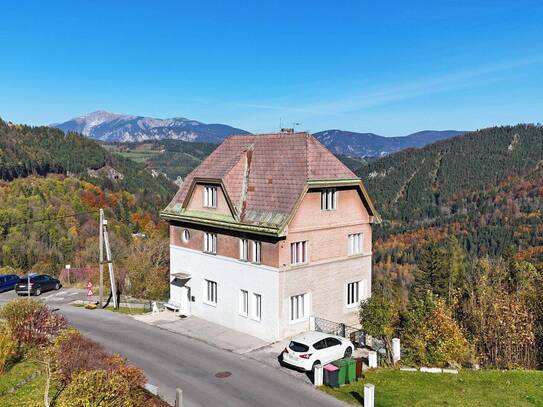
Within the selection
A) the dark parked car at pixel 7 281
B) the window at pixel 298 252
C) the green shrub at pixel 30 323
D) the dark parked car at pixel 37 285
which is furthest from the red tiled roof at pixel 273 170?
the dark parked car at pixel 7 281

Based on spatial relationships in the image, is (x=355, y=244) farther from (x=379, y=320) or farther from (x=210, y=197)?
(x=210, y=197)

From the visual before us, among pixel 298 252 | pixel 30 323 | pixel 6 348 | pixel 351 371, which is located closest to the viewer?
pixel 6 348

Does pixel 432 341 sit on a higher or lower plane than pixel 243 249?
lower

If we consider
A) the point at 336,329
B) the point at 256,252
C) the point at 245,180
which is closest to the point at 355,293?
the point at 336,329

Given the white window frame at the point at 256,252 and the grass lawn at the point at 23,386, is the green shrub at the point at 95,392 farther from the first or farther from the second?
the white window frame at the point at 256,252

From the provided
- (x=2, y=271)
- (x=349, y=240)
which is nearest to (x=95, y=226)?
(x=2, y=271)

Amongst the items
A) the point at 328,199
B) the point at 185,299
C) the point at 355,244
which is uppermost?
the point at 328,199

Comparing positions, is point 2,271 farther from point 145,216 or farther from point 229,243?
point 145,216
